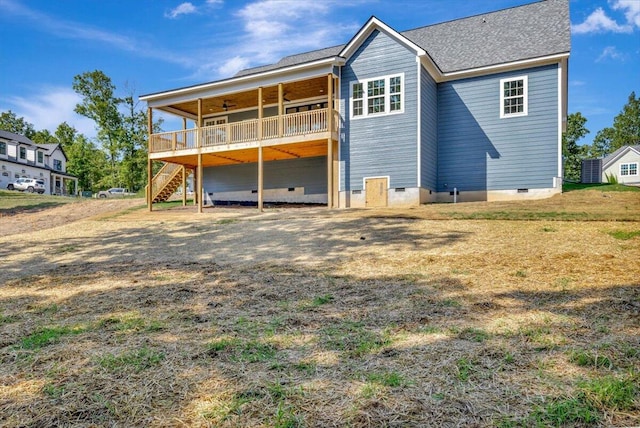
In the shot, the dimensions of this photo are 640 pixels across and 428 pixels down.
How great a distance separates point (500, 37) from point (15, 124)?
83422mm

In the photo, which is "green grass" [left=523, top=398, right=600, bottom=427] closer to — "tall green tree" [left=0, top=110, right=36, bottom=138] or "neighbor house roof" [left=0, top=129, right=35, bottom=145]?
"neighbor house roof" [left=0, top=129, right=35, bottom=145]

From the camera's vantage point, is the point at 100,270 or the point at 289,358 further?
the point at 100,270

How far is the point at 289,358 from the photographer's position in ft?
11.6

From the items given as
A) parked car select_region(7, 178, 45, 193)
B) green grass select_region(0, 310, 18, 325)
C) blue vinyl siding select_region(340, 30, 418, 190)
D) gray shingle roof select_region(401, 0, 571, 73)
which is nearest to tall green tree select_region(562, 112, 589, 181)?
gray shingle roof select_region(401, 0, 571, 73)

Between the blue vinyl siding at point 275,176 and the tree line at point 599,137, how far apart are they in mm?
43266

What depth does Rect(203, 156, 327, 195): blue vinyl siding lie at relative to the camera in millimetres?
19984

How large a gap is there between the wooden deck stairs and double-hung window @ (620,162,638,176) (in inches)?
1995

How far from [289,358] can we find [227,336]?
913 millimetres

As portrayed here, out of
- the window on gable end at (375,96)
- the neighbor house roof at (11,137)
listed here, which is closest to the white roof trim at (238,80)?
the window on gable end at (375,96)

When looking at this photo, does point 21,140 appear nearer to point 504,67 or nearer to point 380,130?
point 380,130

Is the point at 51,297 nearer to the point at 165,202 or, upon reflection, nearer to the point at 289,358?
the point at 289,358

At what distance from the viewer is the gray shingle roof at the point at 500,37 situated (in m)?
16.8

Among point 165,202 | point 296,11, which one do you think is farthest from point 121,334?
point 165,202

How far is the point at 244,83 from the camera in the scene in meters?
18.5
